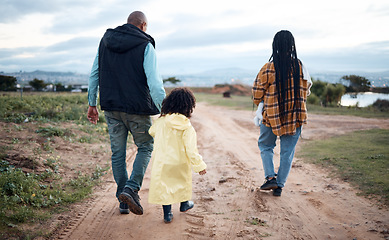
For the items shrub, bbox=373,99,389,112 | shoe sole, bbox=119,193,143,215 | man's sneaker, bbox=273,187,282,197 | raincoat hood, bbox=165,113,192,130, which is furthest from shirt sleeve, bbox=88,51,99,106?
shrub, bbox=373,99,389,112

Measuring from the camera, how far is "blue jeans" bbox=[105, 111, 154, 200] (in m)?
3.65

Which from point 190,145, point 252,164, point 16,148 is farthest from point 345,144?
point 16,148

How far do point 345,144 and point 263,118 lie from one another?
14.3 feet

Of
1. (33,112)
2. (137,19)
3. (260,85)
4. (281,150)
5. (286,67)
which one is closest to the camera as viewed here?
(137,19)

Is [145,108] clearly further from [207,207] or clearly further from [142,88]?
[207,207]

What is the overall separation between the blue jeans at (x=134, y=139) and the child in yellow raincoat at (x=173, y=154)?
253 mm

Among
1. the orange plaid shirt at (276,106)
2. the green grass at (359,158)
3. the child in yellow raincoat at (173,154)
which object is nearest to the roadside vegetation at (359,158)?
the green grass at (359,158)

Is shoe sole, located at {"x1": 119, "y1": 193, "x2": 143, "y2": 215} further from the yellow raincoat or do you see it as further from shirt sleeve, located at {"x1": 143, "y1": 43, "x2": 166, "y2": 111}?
shirt sleeve, located at {"x1": 143, "y1": 43, "x2": 166, "y2": 111}

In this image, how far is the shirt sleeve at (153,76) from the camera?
347 centimetres

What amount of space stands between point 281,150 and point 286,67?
1.20m

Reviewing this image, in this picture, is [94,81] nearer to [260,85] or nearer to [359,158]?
[260,85]

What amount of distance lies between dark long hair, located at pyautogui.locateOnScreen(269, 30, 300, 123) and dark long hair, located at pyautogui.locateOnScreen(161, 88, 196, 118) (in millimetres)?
1400

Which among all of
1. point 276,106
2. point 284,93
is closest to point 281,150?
point 276,106

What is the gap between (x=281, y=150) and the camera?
447 centimetres
